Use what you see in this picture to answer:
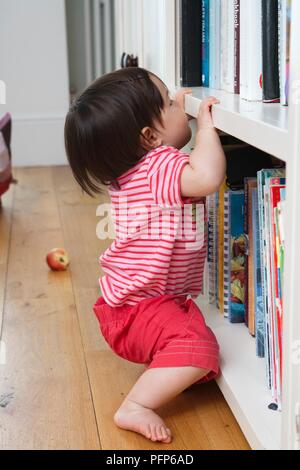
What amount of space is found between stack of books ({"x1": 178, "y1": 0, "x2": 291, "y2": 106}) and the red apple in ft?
1.97

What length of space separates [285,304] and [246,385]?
263 millimetres

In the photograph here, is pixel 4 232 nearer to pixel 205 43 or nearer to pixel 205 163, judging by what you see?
pixel 205 43

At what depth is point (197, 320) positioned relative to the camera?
3.38 ft

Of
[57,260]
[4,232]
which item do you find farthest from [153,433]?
[4,232]

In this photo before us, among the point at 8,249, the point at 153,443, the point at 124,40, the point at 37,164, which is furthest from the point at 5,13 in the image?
the point at 153,443

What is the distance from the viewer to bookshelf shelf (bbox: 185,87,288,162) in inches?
28.0

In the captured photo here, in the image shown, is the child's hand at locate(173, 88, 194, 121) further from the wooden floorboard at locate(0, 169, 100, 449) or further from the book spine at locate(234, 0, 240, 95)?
the wooden floorboard at locate(0, 169, 100, 449)

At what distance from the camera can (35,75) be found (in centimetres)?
309

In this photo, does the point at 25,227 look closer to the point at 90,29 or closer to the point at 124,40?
the point at 124,40

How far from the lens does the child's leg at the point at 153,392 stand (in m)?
0.96

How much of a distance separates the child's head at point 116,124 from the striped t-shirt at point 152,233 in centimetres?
3

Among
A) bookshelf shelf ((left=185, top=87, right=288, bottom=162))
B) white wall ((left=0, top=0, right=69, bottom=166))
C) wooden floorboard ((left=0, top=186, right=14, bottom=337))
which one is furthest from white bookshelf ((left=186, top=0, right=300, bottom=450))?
white wall ((left=0, top=0, right=69, bottom=166))

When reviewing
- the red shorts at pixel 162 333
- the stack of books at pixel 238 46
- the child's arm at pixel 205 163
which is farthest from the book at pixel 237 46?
the red shorts at pixel 162 333

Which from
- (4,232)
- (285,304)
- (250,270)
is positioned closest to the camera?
(285,304)
